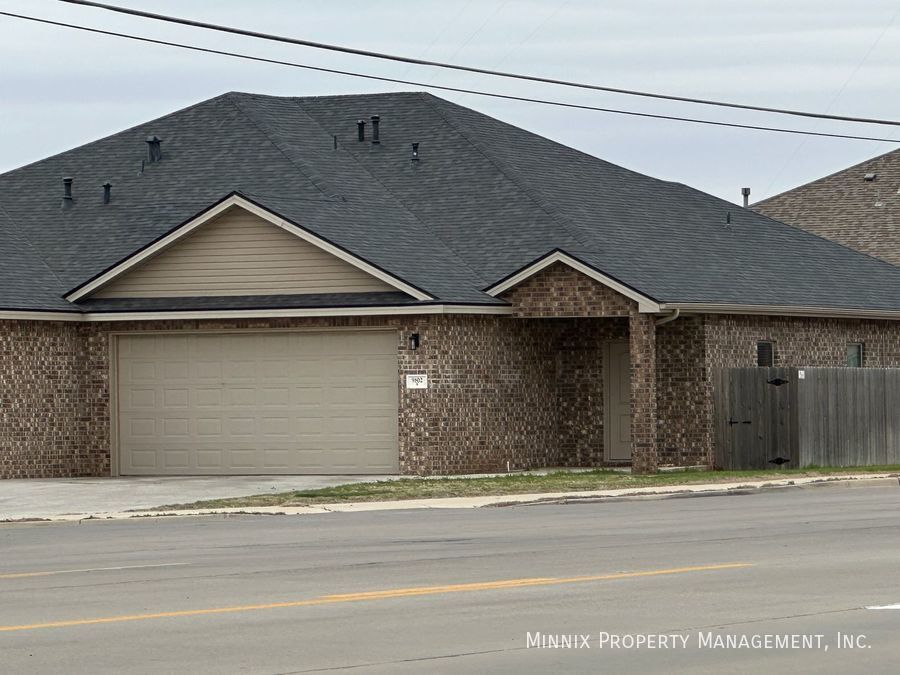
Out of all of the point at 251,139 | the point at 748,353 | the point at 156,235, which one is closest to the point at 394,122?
the point at 251,139

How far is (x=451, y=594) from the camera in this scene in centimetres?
1382

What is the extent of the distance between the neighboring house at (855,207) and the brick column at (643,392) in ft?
66.9

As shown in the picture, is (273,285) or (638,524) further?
(273,285)

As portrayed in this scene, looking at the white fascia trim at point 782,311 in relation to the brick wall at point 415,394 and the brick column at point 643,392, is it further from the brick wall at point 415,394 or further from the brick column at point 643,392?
the brick wall at point 415,394

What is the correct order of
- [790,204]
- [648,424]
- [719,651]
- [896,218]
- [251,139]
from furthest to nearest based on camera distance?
[790,204] → [896,218] → [251,139] → [648,424] → [719,651]

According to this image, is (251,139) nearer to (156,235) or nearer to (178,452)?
(156,235)

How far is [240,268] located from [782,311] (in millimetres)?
10500

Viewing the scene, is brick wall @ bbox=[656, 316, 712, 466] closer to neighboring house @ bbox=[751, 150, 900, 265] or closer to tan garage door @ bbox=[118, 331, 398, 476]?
tan garage door @ bbox=[118, 331, 398, 476]

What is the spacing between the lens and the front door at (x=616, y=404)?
113 ft

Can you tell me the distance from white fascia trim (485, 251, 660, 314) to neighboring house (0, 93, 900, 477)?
5 centimetres

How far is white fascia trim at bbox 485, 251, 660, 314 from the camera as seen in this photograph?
31047mm

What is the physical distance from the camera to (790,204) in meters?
54.8

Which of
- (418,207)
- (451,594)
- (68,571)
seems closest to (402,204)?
(418,207)

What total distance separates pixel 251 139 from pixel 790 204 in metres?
22.9
